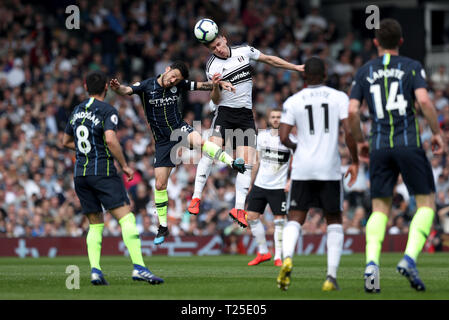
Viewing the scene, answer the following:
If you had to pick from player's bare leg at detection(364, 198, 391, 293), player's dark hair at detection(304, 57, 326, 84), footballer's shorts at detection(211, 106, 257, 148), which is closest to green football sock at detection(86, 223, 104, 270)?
player's dark hair at detection(304, 57, 326, 84)

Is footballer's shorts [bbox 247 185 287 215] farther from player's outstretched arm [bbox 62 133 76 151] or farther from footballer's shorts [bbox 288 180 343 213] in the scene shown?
footballer's shorts [bbox 288 180 343 213]

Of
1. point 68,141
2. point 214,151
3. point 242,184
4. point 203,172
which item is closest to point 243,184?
point 242,184

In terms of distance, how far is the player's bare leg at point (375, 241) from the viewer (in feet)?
32.0

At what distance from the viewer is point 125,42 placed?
91.9 feet

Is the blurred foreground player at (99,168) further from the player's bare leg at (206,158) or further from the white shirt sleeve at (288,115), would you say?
the player's bare leg at (206,158)

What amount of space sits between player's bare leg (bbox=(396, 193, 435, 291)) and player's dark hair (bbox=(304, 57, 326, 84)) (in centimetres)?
179

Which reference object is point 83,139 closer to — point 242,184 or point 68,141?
point 68,141

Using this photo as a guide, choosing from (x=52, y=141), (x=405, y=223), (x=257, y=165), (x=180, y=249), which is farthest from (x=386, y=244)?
(x=52, y=141)

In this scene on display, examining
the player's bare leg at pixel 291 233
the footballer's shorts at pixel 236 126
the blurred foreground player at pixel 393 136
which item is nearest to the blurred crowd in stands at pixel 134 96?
the footballer's shorts at pixel 236 126

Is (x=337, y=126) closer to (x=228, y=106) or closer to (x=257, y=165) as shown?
(x=228, y=106)

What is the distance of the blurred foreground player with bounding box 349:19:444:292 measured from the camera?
32.0 ft

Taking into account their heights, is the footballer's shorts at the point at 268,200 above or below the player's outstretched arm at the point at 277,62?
below

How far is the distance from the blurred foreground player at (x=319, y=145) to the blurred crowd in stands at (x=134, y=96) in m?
12.8

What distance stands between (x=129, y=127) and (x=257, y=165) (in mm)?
9196
